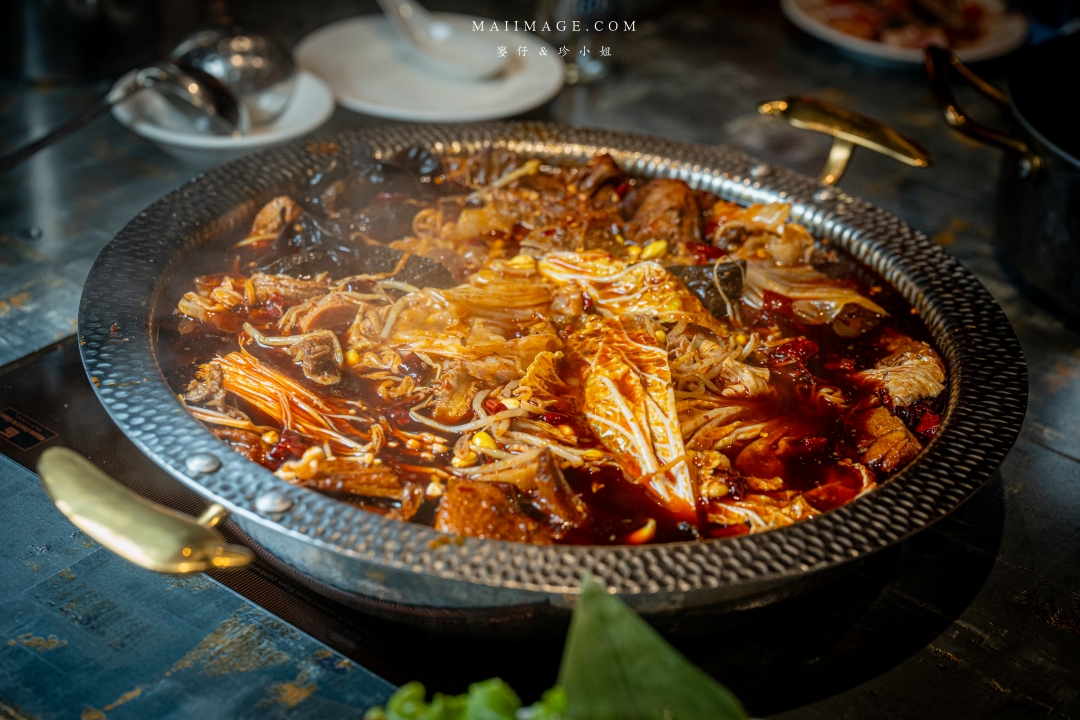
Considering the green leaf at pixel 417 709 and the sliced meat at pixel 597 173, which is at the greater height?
the sliced meat at pixel 597 173

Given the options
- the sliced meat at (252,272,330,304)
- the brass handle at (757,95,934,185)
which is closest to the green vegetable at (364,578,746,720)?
the sliced meat at (252,272,330,304)

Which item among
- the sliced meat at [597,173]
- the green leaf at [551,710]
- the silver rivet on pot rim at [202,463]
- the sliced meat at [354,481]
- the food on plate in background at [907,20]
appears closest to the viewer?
the green leaf at [551,710]

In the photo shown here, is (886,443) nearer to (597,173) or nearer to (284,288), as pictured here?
(597,173)

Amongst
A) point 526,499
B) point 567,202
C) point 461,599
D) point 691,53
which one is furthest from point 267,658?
point 691,53

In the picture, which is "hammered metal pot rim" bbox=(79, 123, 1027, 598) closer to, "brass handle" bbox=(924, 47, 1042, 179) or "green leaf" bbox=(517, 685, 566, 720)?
"green leaf" bbox=(517, 685, 566, 720)

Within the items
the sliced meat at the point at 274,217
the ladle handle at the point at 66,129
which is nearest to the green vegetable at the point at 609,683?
the sliced meat at the point at 274,217

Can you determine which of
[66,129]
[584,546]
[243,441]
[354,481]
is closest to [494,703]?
[584,546]

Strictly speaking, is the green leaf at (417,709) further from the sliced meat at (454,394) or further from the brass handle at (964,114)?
the brass handle at (964,114)
